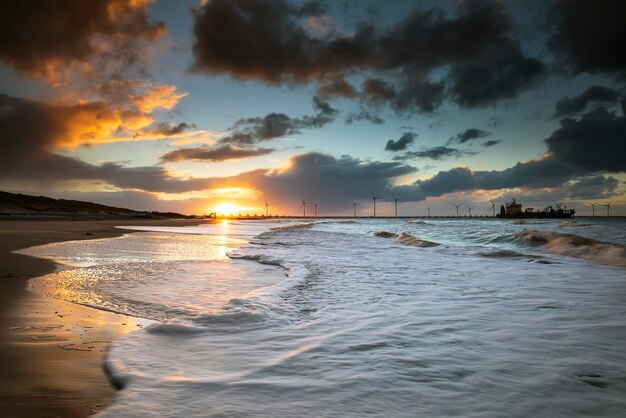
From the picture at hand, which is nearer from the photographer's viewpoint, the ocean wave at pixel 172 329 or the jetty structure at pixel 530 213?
the ocean wave at pixel 172 329

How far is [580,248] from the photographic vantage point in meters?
16.8

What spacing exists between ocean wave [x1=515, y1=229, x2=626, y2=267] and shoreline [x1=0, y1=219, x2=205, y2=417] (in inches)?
598

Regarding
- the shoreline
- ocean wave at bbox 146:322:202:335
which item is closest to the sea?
ocean wave at bbox 146:322:202:335

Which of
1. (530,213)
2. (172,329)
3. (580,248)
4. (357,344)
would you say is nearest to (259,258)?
(172,329)

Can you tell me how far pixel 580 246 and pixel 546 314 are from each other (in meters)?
14.1

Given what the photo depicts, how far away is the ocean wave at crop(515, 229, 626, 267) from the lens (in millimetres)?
14039

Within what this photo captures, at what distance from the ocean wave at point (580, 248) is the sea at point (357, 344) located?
591 centimetres

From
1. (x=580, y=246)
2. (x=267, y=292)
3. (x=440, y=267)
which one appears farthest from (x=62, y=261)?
(x=580, y=246)

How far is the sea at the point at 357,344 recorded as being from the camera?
289cm

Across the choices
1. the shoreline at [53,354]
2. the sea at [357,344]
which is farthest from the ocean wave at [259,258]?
the shoreline at [53,354]

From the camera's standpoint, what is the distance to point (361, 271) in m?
10.4

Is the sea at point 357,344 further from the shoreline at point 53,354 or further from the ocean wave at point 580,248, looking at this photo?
the ocean wave at point 580,248

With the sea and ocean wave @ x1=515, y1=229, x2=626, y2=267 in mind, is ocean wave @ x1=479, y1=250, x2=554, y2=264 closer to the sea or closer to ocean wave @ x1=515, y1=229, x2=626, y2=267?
ocean wave @ x1=515, y1=229, x2=626, y2=267

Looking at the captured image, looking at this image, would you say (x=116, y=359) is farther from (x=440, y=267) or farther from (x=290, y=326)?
(x=440, y=267)
